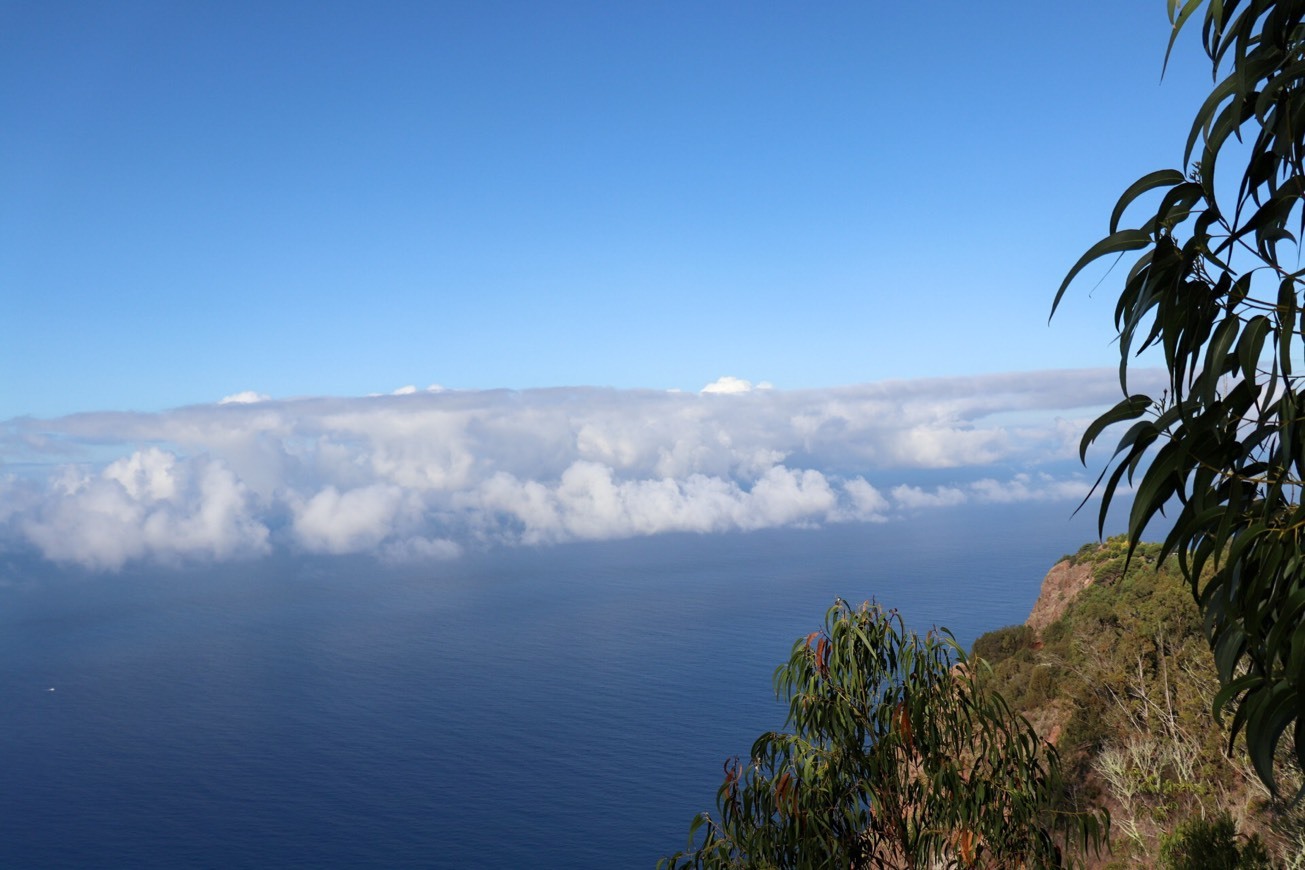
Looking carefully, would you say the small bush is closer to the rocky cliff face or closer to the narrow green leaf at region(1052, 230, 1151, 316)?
the rocky cliff face

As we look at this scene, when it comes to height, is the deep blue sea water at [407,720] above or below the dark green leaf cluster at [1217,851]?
below

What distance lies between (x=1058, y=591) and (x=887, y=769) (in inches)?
1452

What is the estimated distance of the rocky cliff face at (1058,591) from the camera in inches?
1492

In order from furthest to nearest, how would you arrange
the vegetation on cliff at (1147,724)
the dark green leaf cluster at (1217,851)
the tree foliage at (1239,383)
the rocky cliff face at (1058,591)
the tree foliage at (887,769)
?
the rocky cliff face at (1058,591) < the vegetation on cliff at (1147,724) < the dark green leaf cluster at (1217,851) < the tree foliage at (887,769) < the tree foliage at (1239,383)

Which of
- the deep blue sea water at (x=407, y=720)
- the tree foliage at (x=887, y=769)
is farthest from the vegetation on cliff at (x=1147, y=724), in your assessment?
the deep blue sea water at (x=407, y=720)

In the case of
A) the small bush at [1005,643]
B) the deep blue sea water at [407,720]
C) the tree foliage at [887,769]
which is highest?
the tree foliage at [887,769]

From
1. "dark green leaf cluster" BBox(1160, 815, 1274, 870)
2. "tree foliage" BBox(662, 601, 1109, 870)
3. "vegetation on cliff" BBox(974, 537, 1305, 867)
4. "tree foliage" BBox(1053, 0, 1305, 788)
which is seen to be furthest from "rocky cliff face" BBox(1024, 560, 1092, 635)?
"tree foliage" BBox(1053, 0, 1305, 788)

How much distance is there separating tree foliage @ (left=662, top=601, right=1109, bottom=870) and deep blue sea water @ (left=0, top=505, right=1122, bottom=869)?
4435cm

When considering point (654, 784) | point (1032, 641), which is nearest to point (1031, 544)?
point (654, 784)

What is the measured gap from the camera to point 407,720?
8244cm

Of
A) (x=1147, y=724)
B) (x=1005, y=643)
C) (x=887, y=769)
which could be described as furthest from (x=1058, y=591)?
(x=887, y=769)

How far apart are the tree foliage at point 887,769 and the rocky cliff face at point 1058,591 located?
3324cm

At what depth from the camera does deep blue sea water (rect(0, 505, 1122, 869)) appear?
56469 mm

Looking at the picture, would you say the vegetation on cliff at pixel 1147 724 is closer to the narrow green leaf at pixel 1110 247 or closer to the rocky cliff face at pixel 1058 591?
the rocky cliff face at pixel 1058 591
